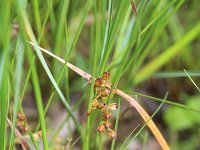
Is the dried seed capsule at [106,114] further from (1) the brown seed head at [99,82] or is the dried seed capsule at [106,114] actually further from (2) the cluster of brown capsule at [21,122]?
(2) the cluster of brown capsule at [21,122]

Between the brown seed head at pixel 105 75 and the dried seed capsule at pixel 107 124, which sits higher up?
the brown seed head at pixel 105 75

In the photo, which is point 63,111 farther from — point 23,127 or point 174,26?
point 23,127

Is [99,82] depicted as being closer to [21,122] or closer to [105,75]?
[105,75]

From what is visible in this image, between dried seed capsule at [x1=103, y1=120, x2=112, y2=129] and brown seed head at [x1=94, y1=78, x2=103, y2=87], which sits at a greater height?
brown seed head at [x1=94, y1=78, x2=103, y2=87]

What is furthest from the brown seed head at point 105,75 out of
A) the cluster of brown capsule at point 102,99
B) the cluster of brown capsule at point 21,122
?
the cluster of brown capsule at point 21,122

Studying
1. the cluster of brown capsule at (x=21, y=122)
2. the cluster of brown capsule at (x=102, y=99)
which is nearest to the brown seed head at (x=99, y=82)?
the cluster of brown capsule at (x=102, y=99)

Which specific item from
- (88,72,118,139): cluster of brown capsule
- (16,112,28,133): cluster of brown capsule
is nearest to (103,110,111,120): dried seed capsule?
(88,72,118,139): cluster of brown capsule

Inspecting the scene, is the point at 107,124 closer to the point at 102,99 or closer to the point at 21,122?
the point at 102,99

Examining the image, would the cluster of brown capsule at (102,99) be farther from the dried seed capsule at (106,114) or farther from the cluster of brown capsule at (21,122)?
the cluster of brown capsule at (21,122)

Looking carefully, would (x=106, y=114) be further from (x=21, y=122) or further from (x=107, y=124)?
(x=21, y=122)

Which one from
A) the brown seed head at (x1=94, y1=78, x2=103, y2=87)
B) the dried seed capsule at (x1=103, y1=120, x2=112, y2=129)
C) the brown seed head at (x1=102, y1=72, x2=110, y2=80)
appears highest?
the brown seed head at (x1=102, y1=72, x2=110, y2=80)

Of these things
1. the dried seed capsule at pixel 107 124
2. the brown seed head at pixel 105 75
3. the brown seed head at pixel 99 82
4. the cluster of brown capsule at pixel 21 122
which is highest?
the brown seed head at pixel 105 75

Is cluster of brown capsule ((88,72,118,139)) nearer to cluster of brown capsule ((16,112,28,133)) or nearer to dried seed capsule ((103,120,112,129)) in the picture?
dried seed capsule ((103,120,112,129))

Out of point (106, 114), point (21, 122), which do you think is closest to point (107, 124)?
point (106, 114)
